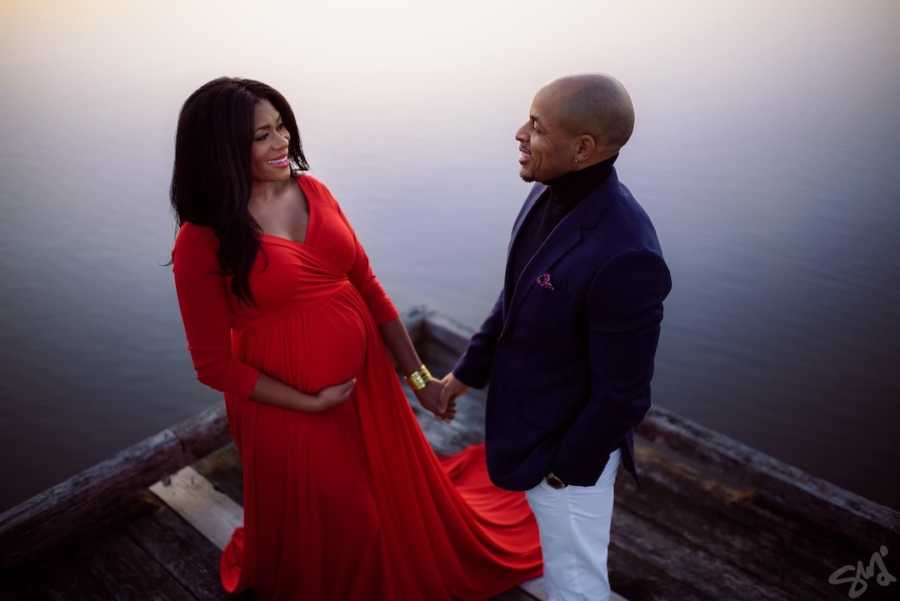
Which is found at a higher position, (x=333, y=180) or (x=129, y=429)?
(x=333, y=180)

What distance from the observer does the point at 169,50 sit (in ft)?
29.2

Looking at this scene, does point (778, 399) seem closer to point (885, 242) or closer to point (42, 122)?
point (885, 242)

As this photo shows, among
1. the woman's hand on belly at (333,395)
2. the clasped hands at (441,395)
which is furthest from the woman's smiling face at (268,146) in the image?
the clasped hands at (441,395)

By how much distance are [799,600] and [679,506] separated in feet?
1.87

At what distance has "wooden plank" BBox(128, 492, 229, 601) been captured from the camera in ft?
7.50

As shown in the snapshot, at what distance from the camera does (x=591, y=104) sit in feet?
4.67

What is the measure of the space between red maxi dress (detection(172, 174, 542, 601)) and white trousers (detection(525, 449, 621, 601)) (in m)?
0.50

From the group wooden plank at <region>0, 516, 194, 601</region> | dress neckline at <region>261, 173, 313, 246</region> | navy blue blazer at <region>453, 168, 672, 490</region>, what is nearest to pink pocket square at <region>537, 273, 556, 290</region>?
navy blue blazer at <region>453, 168, 672, 490</region>

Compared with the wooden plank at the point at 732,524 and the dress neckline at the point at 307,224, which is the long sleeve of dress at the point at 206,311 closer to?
the dress neckline at the point at 307,224

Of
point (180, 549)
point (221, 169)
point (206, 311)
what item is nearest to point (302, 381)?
point (206, 311)

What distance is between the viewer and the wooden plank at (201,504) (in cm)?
253

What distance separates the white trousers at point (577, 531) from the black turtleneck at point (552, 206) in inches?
23.1

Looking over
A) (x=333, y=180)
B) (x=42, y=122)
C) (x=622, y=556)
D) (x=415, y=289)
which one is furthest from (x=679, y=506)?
(x=42, y=122)

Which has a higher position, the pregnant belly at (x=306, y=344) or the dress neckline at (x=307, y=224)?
the dress neckline at (x=307, y=224)
